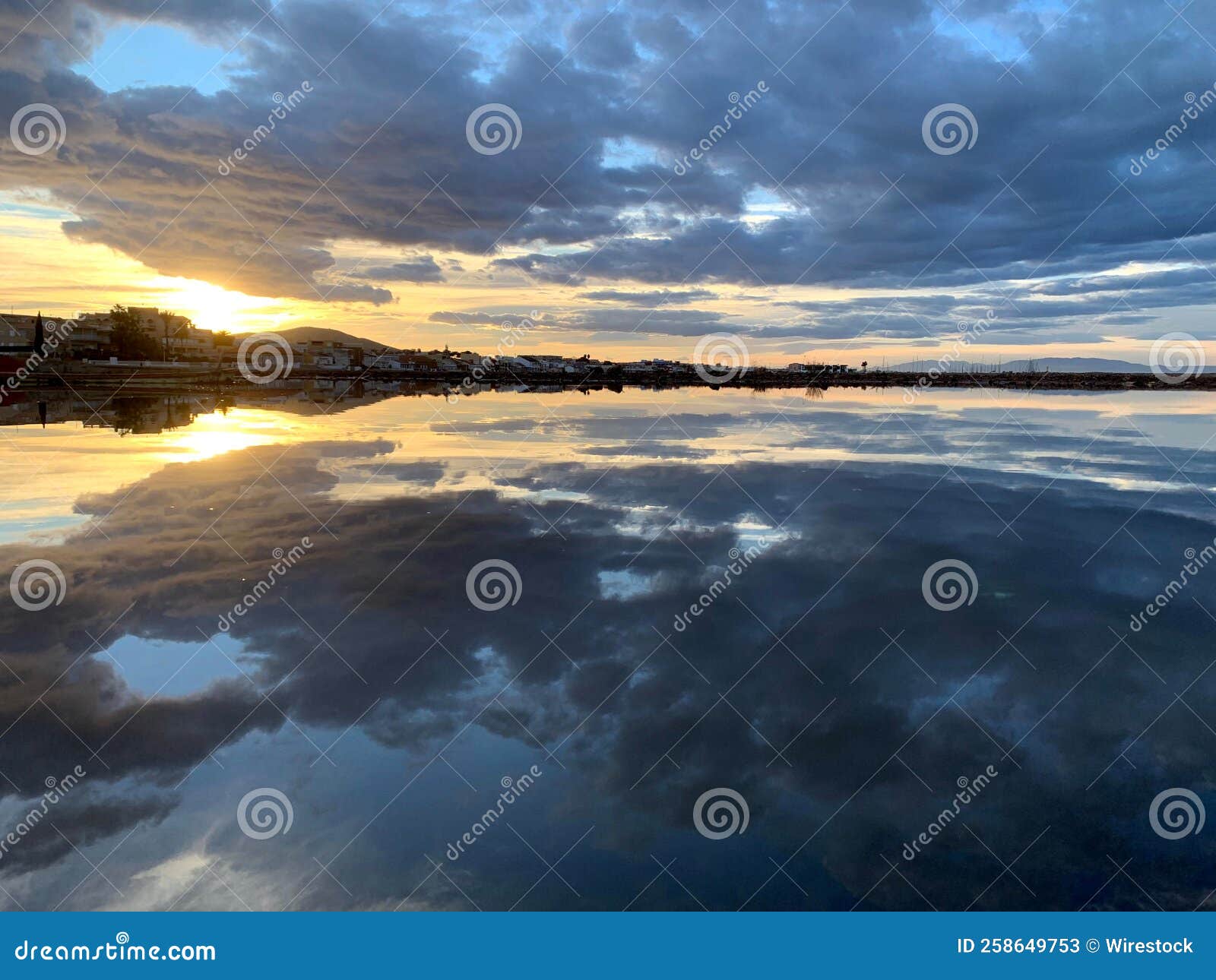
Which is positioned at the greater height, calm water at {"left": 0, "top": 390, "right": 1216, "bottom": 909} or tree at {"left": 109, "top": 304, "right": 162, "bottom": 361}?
tree at {"left": 109, "top": 304, "right": 162, "bottom": 361}

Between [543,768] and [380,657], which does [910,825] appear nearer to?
[543,768]

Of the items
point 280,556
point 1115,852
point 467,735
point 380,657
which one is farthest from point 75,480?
point 1115,852

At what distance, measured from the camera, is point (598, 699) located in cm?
991

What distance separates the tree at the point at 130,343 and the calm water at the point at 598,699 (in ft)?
326

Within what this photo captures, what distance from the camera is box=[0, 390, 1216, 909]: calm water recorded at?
7.14 m

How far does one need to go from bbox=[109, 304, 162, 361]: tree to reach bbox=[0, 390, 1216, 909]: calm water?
99.3 meters

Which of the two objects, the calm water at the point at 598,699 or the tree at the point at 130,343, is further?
the tree at the point at 130,343

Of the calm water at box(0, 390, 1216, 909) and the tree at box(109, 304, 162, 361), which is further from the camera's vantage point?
the tree at box(109, 304, 162, 361)

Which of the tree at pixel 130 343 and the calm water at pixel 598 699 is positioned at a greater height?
the tree at pixel 130 343

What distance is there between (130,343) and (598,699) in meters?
119

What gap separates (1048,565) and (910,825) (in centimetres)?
1001

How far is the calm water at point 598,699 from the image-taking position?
7141 mm

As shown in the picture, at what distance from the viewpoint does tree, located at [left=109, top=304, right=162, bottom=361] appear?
105m

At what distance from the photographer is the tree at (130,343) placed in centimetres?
10462
